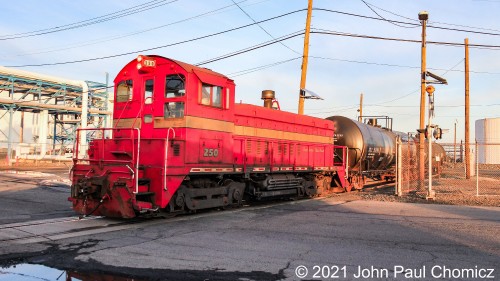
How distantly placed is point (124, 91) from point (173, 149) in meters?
2.77

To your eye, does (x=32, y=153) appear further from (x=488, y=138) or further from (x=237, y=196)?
(x=488, y=138)

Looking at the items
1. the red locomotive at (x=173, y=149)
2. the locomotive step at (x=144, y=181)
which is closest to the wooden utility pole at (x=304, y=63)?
the red locomotive at (x=173, y=149)

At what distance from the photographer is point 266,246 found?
25.3 feet

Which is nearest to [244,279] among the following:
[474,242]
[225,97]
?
[474,242]

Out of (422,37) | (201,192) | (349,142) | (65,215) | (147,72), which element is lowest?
(65,215)

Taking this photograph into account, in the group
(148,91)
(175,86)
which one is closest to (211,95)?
(175,86)

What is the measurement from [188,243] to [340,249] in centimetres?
287

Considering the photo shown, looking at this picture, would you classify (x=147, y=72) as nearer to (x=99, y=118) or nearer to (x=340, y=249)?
(x=340, y=249)

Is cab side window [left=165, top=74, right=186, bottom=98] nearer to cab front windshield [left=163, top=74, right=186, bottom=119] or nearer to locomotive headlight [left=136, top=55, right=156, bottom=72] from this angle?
cab front windshield [left=163, top=74, right=186, bottom=119]

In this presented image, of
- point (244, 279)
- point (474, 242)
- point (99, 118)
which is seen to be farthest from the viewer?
point (99, 118)

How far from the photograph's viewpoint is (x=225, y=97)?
1197 cm

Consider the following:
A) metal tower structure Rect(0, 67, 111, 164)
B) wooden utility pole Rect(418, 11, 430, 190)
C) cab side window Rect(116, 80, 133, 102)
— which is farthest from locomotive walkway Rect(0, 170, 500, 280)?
metal tower structure Rect(0, 67, 111, 164)

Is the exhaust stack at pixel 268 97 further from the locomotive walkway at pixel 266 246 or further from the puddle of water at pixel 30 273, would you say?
the puddle of water at pixel 30 273

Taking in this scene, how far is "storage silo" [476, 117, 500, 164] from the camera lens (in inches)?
2341
